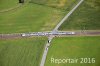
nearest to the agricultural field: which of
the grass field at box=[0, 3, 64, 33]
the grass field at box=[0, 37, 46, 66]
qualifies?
the grass field at box=[0, 3, 64, 33]

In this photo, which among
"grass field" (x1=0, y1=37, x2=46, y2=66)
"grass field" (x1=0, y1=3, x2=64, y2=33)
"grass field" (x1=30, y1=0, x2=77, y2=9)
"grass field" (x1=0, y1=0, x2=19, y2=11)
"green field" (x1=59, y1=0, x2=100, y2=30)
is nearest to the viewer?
"grass field" (x1=0, y1=37, x2=46, y2=66)

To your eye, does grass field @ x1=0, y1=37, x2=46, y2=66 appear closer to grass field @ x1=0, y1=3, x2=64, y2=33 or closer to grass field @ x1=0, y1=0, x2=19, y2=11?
grass field @ x1=0, y1=3, x2=64, y2=33

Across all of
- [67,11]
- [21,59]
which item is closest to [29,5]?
[67,11]

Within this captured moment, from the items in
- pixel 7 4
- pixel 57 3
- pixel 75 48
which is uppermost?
pixel 57 3

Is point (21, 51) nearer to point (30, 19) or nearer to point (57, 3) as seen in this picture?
point (30, 19)

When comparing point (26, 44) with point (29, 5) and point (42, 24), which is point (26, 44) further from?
point (29, 5)

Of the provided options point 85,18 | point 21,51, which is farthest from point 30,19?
point 85,18
